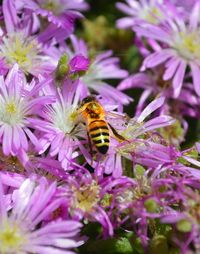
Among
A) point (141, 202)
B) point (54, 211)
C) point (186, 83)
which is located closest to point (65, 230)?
point (54, 211)

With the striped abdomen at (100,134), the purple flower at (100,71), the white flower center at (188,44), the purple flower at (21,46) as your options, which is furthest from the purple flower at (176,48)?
the striped abdomen at (100,134)

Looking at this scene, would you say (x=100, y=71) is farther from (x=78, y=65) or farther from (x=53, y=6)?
(x=78, y=65)

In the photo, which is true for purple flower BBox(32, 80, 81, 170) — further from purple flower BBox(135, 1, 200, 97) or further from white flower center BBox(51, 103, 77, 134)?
purple flower BBox(135, 1, 200, 97)

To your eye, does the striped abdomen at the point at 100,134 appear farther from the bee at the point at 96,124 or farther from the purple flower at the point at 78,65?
the purple flower at the point at 78,65

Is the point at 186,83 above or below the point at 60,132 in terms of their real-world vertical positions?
below

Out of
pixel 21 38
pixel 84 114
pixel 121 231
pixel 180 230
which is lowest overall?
pixel 121 231

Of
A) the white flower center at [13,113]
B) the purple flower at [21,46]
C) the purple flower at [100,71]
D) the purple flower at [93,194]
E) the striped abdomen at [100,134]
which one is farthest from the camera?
the purple flower at [100,71]

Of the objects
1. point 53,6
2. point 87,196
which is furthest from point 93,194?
point 53,6

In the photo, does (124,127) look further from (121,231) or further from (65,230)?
(65,230)
